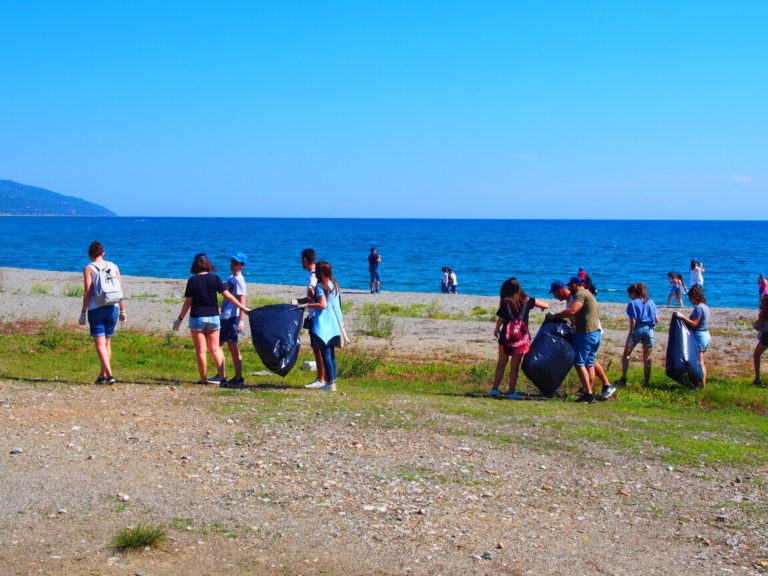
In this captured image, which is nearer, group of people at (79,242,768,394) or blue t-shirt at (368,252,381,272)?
group of people at (79,242,768,394)

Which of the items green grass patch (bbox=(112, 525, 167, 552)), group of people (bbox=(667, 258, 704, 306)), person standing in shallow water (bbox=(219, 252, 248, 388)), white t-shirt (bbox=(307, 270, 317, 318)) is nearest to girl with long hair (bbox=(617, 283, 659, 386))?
white t-shirt (bbox=(307, 270, 317, 318))

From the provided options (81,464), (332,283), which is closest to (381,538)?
(81,464)

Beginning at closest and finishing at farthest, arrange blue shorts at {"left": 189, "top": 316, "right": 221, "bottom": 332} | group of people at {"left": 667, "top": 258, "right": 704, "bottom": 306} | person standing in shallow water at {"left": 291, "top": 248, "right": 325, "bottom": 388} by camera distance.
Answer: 1. blue shorts at {"left": 189, "top": 316, "right": 221, "bottom": 332}
2. person standing in shallow water at {"left": 291, "top": 248, "right": 325, "bottom": 388}
3. group of people at {"left": 667, "top": 258, "right": 704, "bottom": 306}

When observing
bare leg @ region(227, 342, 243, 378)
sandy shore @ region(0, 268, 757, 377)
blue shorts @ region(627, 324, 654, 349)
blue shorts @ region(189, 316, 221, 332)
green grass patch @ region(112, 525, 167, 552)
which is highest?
blue shorts @ region(189, 316, 221, 332)

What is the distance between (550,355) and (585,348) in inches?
18.0

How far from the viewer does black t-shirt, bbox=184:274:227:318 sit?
9.12 metres

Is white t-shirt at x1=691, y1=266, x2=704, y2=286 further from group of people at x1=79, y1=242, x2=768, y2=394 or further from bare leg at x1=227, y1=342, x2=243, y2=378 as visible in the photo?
bare leg at x1=227, y1=342, x2=243, y2=378

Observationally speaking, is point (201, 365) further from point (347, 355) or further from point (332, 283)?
point (347, 355)

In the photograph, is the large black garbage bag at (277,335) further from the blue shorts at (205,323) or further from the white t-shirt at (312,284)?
the blue shorts at (205,323)

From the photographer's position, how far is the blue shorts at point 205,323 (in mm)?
9281

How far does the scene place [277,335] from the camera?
939cm

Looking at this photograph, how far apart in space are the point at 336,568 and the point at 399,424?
3.28 metres

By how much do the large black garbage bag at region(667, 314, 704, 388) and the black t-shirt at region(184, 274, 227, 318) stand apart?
6126 mm

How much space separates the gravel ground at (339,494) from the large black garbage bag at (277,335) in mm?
828
